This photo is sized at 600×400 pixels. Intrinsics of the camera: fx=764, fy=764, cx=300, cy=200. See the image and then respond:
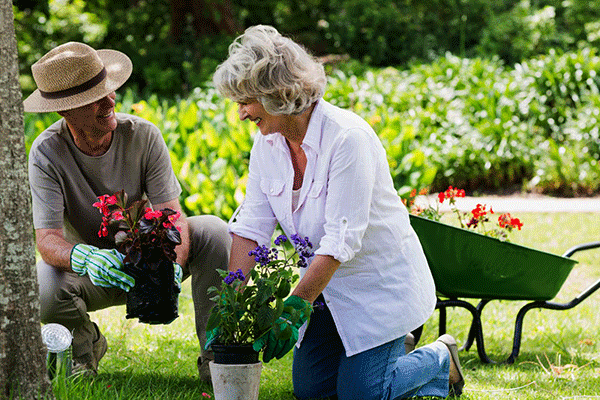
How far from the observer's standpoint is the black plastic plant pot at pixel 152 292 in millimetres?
2518

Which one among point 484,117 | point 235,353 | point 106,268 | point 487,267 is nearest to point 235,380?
point 235,353

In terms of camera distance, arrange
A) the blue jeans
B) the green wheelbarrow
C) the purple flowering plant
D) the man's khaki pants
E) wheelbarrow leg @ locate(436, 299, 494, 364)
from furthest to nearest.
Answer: wheelbarrow leg @ locate(436, 299, 494, 364) → the green wheelbarrow → the man's khaki pants → the blue jeans → the purple flowering plant

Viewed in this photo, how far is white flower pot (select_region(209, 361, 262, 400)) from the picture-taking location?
2295 mm

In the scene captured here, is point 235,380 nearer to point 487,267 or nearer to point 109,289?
point 109,289

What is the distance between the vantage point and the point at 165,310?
260cm

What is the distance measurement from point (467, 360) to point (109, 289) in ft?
5.23

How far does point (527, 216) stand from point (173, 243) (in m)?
4.79

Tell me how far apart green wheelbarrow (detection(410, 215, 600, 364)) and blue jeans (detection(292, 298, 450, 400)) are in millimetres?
440

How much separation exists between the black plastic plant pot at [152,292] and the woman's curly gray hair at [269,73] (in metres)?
0.62

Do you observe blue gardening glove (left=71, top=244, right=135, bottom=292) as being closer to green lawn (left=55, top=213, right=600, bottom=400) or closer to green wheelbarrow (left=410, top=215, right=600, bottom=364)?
green lawn (left=55, top=213, right=600, bottom=400)

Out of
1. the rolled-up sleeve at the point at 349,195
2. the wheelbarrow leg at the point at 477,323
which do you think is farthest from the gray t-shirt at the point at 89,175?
the wheelbarrow leg at the point at 477,323

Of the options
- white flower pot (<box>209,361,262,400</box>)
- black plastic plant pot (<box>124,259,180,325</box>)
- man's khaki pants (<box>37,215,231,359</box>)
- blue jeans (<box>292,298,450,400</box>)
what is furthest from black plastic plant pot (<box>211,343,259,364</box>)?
man's khaki pants (<box>37,215,231,359</box>)

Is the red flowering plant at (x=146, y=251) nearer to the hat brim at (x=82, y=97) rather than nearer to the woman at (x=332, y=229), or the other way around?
the woman at (x=332, y=229)

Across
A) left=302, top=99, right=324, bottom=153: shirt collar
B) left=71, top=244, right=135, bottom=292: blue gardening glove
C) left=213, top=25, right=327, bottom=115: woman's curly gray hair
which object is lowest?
left=71, top=244, right=135, bottom=292: blue gardening glove
